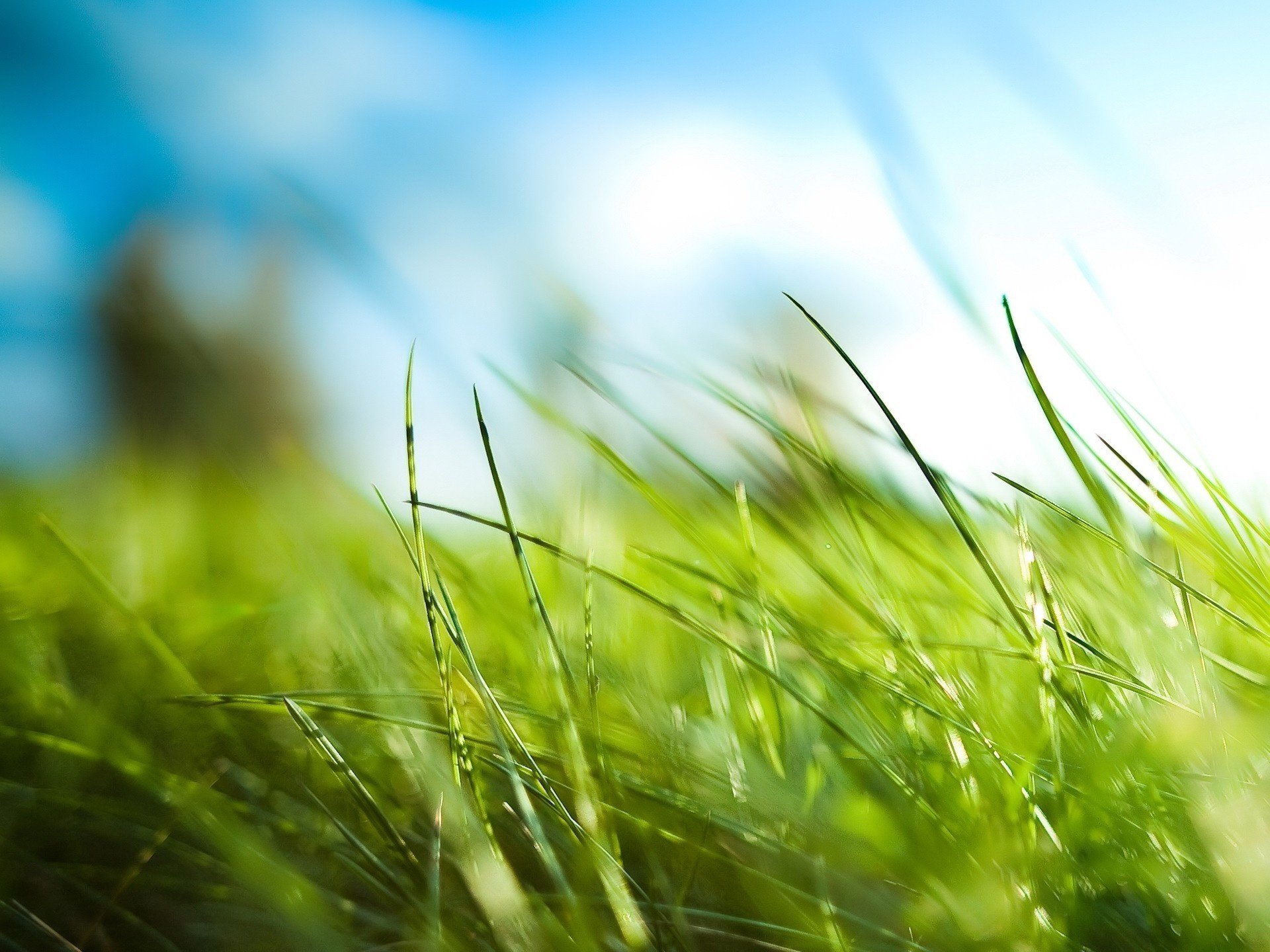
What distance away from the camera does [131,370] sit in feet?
8.07

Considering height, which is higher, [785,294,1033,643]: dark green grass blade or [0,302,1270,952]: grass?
[785,294,1033,643]: dark green grass blade

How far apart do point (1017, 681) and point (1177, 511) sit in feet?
0.56

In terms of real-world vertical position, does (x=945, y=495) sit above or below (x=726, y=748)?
above

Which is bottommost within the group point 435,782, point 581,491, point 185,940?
point 185,940

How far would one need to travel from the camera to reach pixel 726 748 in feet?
1.37

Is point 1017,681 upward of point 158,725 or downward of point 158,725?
upward

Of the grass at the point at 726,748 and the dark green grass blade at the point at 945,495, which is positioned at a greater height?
the dark green grass blade at the point at 945,495

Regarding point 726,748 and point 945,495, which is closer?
point 945,495

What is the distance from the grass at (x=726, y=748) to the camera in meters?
0.29

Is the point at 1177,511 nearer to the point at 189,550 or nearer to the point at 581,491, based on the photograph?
the point at 581,491

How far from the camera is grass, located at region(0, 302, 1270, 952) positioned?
11.6 inches

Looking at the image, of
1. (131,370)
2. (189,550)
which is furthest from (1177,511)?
(131,370)

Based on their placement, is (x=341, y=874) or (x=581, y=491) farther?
(x=581, y=491)

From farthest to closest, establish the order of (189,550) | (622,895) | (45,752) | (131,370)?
(131,370) → (189,550) → (45,752) → (622,895)
